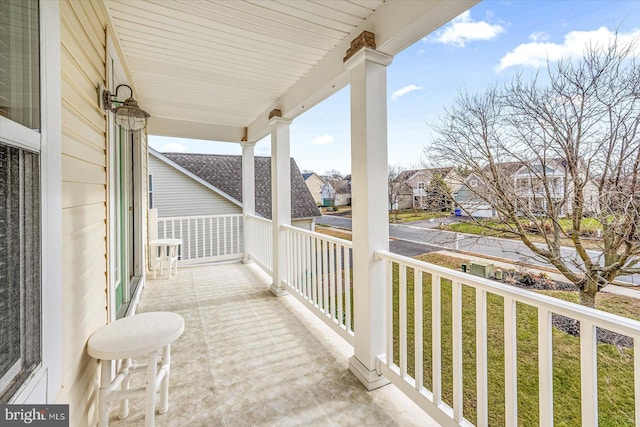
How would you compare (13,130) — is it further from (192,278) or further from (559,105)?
(192,278)

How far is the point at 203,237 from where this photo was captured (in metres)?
5.71

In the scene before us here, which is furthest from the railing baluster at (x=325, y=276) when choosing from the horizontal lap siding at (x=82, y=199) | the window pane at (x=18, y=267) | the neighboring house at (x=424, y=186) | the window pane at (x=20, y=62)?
the window pane at (x=20, y=62)

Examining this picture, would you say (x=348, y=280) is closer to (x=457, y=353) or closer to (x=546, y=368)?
(x=457, y=353)

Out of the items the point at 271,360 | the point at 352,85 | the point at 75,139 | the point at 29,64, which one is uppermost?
the point at 352,85

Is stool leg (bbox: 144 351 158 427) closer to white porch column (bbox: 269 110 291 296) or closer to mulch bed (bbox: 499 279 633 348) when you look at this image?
mulch bed (bbox: 499 279 633 348)

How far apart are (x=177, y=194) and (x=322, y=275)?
6.72m

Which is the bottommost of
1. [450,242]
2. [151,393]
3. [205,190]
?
[151,393]

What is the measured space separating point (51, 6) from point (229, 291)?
11.6 ft

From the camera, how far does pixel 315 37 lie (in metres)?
2.32

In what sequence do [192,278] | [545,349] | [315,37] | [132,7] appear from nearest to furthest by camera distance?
[545,349] → [132,7] → [315,37] → [192,278]

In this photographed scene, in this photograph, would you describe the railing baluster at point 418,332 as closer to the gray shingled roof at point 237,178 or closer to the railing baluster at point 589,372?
the railing baluster at point 589,372

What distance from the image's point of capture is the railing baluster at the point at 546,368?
1169mm

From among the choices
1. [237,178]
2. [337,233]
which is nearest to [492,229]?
[337,233]

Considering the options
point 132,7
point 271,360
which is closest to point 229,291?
point 271,360
